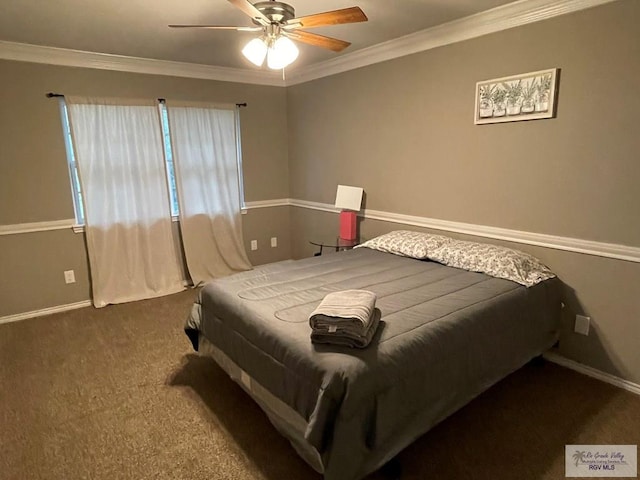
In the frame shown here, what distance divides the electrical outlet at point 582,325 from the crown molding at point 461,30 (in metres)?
1.88

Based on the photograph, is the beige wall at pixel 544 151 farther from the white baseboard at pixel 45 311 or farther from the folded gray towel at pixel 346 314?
the white baseboard at pixel 45 311

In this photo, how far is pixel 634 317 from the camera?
2.35 m

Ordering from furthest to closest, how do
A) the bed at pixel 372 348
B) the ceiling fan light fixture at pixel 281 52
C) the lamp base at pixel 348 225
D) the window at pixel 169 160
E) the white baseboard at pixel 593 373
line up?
the window at pixel 169 160 → the lamp base at pixel 348 225 → the white baseboard at pixel 593 373 → the ceiling fan light fixture at pixel 281 52 → the bed at pixel 372 348

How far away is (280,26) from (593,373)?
2854 millimetres

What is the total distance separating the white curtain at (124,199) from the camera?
373 cm

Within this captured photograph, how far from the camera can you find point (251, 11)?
75.4 inches

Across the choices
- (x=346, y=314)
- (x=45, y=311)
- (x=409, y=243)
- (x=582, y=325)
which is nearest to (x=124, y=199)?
(x=45, y=311)

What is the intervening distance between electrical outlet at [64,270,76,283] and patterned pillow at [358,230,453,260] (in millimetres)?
2812

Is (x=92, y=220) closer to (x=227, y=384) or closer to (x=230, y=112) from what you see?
(x=230, y=112)

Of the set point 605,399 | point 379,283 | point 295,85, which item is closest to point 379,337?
point 379,283

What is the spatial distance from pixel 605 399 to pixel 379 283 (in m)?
1.47

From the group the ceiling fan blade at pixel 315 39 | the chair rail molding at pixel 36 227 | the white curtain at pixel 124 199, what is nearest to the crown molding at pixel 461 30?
the ceiling fan blade at pixel 315 39

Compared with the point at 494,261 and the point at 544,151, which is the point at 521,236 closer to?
the point at 494,261

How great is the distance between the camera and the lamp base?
12.9 feet
